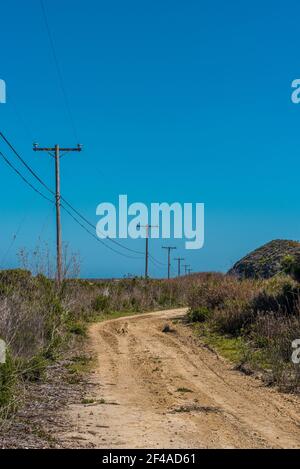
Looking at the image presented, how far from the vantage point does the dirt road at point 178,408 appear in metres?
7.83

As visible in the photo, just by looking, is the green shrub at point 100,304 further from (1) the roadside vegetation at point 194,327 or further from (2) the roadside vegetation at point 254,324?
(2) the roadside vegetation at point 254,324

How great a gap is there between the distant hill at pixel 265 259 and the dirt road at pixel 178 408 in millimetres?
31520

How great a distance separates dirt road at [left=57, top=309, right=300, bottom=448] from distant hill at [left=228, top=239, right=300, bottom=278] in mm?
31520

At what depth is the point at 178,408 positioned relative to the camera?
9.74m

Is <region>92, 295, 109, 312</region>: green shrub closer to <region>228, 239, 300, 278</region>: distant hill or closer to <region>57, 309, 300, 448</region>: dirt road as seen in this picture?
<region>228, 239, 300, 278</region>: distant hill

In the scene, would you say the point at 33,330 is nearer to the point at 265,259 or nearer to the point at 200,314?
the point at 200,314

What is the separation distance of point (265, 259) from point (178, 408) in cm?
4340

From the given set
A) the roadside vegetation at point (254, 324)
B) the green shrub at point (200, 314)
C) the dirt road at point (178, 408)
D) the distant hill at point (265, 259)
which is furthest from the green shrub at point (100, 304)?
the dirt road at point (178, 408)

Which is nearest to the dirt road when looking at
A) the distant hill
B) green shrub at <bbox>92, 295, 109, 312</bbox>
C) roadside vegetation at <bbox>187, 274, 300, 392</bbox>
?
roadside vegetation at <bbox>187, 274, 300, 392</bbox>

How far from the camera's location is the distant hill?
47281 millimetres

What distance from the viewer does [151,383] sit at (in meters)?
12.2
